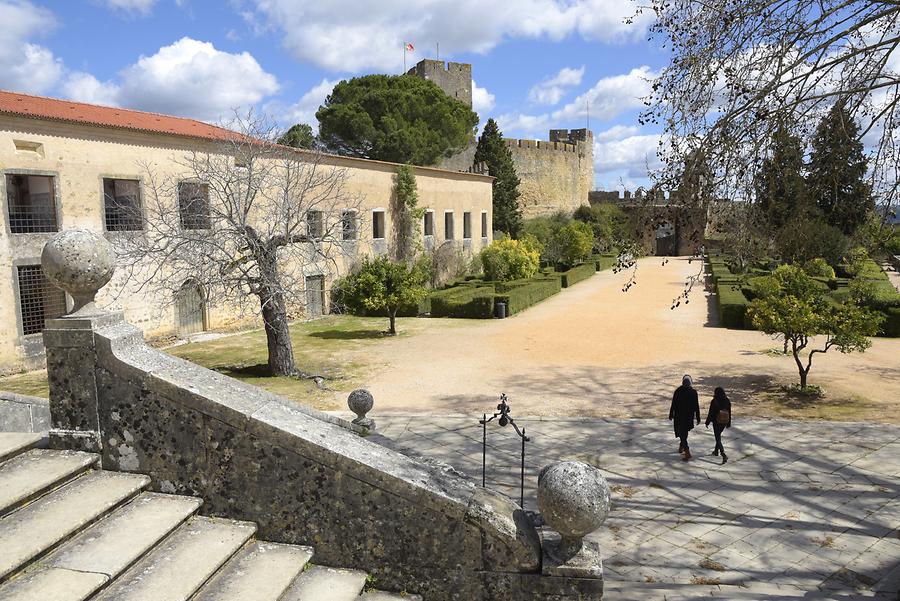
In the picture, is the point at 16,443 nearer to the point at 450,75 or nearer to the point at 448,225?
the point at 448,225

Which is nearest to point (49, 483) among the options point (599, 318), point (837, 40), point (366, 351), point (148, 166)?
point (837, 40)

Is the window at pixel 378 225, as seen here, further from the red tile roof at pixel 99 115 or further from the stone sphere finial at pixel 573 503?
the stone sphere finial at pixel 573 503

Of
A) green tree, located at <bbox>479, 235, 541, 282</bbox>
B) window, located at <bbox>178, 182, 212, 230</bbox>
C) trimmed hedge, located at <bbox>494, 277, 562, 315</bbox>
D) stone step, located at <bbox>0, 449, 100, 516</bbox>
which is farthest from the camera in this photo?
green tree, located at <bbox>479, 235, 541, 282</bbox>

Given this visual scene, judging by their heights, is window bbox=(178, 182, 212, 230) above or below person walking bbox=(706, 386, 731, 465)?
above

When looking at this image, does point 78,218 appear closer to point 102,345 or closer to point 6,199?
point 6,199

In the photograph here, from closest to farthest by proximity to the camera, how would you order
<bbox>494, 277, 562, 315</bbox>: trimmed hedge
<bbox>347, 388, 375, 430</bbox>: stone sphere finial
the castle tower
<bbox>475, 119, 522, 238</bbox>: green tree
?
<bbox>347, 388, 375, 430</bbox>: stone sphere finial < <bbox>494, 277, 562, 315</bbox>: trimmed hedge < <bbox>475, 119, 522, 238</bbox>: green tree < the castle tower

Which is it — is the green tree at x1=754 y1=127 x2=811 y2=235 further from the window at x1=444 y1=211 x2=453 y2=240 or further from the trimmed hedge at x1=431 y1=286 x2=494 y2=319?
the window at x1=444 y1=211 x2=453 y2=240

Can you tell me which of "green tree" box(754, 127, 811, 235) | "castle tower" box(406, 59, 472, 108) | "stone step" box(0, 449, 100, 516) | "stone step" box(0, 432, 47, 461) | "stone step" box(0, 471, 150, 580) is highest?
"castle tower" box(406, 59, 472, 108)

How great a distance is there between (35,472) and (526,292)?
2139cm

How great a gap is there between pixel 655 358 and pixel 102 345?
13.3m

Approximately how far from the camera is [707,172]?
22.5 ft

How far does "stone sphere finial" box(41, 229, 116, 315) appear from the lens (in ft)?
11.6

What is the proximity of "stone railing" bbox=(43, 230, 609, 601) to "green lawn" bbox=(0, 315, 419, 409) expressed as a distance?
749cm

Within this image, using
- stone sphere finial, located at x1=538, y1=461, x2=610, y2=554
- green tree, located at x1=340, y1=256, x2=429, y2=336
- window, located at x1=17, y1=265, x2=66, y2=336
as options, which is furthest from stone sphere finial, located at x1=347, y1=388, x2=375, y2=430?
window, located at x1=17, y1=265, x2=66, y2=336
